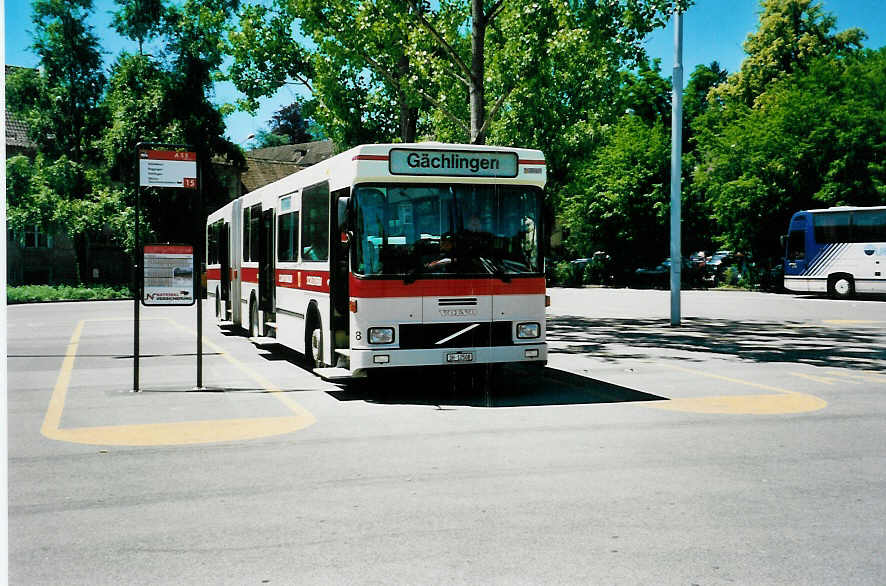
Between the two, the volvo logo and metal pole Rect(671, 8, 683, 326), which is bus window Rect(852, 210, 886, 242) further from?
the volvo logo

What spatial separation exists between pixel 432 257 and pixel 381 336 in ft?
3.57

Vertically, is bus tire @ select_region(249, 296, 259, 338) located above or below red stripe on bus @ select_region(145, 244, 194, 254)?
below

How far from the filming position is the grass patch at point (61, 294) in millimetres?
42344

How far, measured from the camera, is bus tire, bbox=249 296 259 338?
695 inches

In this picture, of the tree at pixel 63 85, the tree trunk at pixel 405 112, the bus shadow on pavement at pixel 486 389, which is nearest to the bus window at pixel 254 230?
the bus shadow on pavement at pixel 486 389

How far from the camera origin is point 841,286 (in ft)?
120

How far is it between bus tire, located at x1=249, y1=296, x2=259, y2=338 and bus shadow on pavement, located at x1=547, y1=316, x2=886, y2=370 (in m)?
5.50

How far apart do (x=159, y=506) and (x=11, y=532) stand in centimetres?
90

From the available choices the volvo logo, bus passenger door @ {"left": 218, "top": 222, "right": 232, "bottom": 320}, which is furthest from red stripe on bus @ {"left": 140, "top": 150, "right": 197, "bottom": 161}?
bus passenger door @ {"left": 218, "top": 222, "right": 232, "bottom": 320}

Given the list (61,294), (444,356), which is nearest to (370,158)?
(444,356)

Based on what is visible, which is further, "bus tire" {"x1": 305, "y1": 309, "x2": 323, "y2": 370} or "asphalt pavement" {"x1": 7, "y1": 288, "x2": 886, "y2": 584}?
"bus tire" {"x1": 305, "y1": 309, "x2": 323, "y2": 370}

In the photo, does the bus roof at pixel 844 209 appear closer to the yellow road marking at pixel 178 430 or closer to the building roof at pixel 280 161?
the yellow road marking at pixel 178 430

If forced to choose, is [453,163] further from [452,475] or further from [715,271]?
[715,271]

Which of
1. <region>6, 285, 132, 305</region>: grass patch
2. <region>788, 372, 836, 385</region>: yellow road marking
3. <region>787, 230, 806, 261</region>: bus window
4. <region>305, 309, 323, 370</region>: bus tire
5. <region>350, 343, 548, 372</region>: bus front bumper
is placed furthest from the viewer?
<region>6, 285, 132, 305</region>: grass patch
